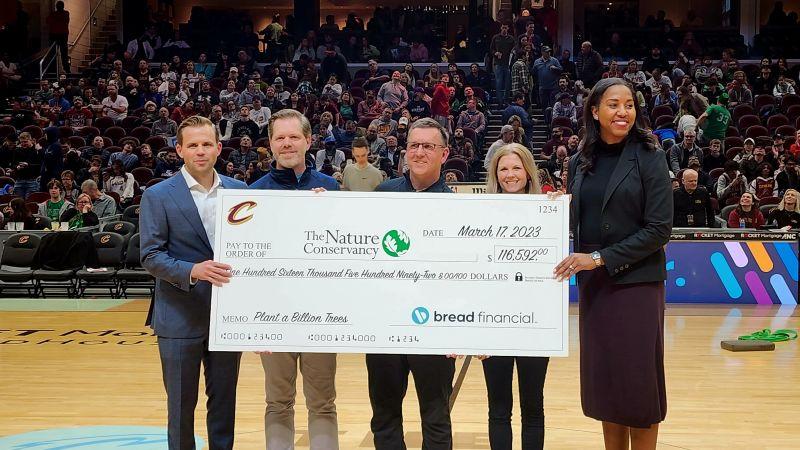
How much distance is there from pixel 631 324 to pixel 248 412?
3.17 meters

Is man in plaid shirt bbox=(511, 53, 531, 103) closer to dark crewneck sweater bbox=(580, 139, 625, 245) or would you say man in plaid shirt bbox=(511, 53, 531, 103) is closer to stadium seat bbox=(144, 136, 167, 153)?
stadium seat bbox=(144, 136, 167, 153)

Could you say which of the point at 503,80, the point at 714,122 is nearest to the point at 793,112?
the point at 714,122

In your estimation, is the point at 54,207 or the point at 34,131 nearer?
the point at 54,207

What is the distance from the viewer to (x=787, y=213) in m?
11.1

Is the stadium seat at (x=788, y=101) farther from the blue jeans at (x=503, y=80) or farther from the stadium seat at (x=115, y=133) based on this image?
the stadium seat at (x=115, y=133)

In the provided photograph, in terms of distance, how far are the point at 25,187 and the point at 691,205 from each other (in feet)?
34.1

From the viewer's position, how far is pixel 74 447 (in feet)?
16.6

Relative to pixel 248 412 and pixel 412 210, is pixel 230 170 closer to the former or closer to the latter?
pixel 248 412

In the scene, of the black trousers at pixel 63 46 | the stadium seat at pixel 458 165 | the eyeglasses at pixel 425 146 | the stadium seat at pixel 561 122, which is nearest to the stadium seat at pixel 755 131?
the stadium seat at pixel 561 122

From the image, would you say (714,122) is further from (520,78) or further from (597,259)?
(597,259)

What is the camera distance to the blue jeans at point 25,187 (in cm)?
1514

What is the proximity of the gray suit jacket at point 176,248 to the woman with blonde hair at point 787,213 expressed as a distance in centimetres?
880

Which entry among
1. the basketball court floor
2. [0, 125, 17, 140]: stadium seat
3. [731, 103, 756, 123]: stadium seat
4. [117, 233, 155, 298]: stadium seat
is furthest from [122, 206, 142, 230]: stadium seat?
[731, 103, 756, 123]: stadium seat

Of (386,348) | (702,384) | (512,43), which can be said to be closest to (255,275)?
(386,348)
